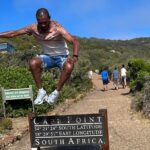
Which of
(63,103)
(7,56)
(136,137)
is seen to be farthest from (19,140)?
(7,56)

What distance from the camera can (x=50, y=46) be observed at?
7.95 m

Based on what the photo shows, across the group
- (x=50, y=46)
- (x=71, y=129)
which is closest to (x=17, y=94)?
(x=71, y=129)

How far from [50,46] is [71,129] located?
1.31m

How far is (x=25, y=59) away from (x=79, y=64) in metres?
3.51

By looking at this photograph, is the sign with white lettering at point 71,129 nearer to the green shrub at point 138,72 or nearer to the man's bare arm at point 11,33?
the man's bare arm at point 11,33

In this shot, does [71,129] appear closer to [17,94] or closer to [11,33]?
[11,33]

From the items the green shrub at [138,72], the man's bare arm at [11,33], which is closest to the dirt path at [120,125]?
the green shrub at [138,72]

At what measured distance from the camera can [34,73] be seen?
794 cm

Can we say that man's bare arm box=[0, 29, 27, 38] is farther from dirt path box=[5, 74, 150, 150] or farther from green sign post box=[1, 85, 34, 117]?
A: green sign post box=[1, 85, 34, 117]

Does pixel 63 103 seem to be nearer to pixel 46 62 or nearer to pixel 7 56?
Answer: pixel 7 56

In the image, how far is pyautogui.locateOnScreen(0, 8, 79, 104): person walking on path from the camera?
768 centimetres

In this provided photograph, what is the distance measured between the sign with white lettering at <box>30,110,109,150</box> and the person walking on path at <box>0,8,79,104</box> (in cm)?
40

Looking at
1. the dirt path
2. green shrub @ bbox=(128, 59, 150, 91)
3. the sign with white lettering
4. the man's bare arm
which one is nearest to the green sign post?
the dirt path

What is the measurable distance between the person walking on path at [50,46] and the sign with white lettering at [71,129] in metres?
0.40
